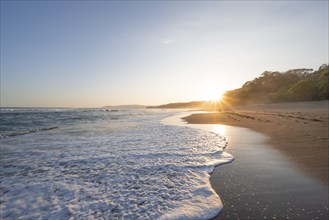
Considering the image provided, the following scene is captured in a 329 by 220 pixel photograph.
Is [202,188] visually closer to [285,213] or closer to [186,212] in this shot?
[186,212]

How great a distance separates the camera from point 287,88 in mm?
64750

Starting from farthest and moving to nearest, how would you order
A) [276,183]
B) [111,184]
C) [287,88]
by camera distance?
[287,88], [111,184], [276,183]

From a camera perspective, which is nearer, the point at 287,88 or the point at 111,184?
the point at 111,184

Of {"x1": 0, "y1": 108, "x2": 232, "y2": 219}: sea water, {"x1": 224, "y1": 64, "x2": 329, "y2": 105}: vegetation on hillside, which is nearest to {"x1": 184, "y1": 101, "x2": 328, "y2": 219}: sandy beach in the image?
{"x1": 0, "y1": 108, "x2": 232, "y2": 219}: sea water

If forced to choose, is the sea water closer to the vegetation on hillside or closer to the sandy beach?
the sandy beach

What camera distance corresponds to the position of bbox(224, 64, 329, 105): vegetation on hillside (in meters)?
47.2

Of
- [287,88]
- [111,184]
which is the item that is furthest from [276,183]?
[287,88]

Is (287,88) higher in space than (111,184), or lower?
higher

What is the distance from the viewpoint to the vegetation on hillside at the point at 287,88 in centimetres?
4722

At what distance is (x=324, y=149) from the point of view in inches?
313

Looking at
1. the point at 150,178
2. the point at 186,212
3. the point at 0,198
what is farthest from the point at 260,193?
the point at 0,198

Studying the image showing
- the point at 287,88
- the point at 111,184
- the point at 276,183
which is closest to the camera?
the point at 276,183

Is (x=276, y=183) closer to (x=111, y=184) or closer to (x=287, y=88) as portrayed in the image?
(x=111, y=184)

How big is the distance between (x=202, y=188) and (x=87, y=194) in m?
2.63
